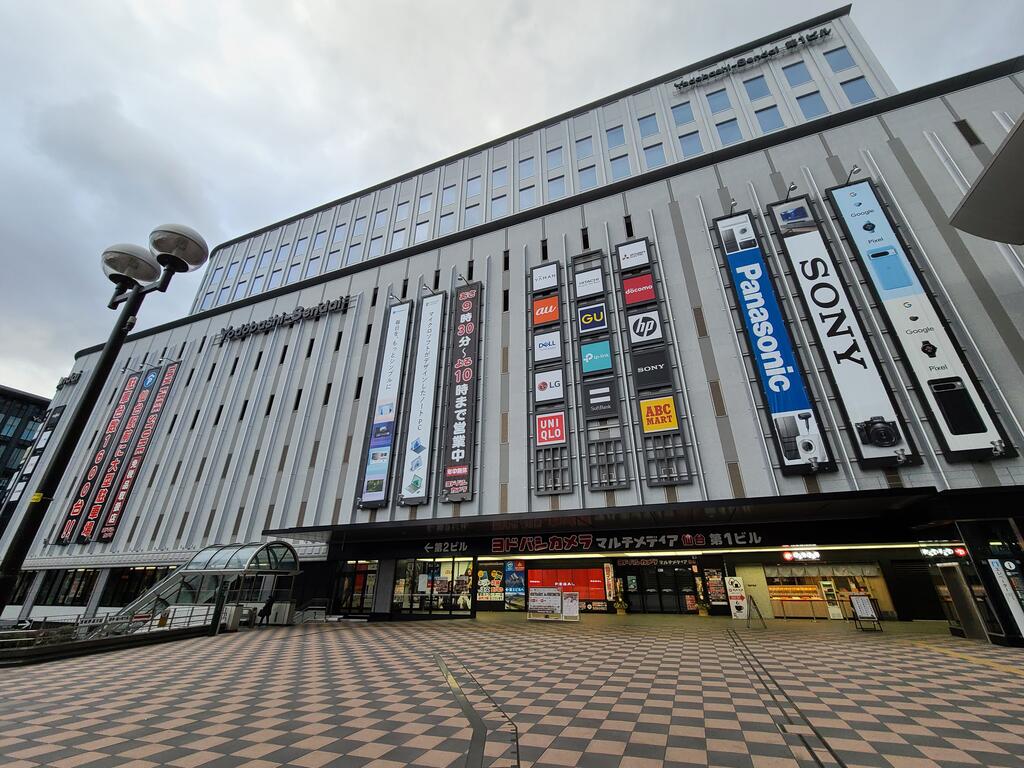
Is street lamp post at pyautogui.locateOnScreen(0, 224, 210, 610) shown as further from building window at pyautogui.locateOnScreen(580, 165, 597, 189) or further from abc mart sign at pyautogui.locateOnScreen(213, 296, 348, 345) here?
building window at pyautogui.locateOnScreen(580, 165, 597, 189)

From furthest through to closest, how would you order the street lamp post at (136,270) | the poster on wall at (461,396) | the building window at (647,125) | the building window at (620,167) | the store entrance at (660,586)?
1. the building window at (647,125)
2. the building window at (620,167)
3. the store entrance at (660,586)
4. the poster on wall at (461,396)
5. the street lamp post at (136,270)

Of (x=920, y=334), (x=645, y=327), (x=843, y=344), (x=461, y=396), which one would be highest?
(x=645, y=327)

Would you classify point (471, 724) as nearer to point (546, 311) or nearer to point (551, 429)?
point (551, 429)

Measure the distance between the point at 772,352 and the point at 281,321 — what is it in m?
31.2

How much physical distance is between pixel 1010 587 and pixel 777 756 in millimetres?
13775

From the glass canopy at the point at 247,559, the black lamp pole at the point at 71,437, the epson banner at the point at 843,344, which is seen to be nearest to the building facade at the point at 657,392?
the epson banner at the point at 843,344

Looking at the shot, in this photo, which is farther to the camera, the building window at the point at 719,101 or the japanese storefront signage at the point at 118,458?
the japanese storefront signage at the point at 118,458

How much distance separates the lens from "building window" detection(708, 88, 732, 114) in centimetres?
2698

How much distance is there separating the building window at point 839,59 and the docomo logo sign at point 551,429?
2678 cm

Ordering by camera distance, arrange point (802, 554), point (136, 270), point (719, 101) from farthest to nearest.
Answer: point (719, 101) → point (802, 554) → point (136, 270)

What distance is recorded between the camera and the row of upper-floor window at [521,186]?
2539 centimetres

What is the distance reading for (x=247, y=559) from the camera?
61.6 feet

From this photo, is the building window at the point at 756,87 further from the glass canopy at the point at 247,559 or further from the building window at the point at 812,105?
the glass canopy at the point at 247,559

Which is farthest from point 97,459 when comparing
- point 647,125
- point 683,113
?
point 683,113
